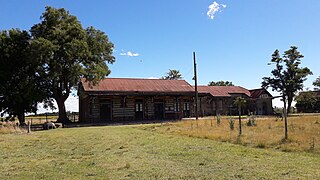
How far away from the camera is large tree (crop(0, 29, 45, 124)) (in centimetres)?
2917

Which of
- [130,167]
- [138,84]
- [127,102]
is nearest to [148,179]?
[130,167]

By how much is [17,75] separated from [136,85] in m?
12.7

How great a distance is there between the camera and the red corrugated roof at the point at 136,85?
34031mm

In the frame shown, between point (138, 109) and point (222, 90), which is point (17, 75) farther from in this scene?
point (222, 90)

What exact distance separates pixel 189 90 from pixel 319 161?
101 ft

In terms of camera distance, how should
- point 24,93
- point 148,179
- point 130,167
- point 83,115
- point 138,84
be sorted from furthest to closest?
point 138,84, point 83,115, point 24,93, point 130,167, point 148,179

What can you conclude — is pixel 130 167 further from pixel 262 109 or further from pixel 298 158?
pixel 262 109

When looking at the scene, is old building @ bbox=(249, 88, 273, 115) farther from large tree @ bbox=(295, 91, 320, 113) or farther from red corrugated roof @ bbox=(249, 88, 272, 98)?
large tree @ bbox=(295, 91, 320, 113)

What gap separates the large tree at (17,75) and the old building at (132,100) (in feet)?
16.2

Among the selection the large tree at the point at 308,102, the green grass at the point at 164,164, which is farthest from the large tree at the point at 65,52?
the large tree at the point at 308,102

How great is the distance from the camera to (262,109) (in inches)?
1858

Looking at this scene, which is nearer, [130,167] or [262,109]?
[130,167]

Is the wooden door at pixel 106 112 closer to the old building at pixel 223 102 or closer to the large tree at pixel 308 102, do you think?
the old building at pixel 223 102

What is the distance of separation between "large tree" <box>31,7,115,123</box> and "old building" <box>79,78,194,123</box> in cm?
211
